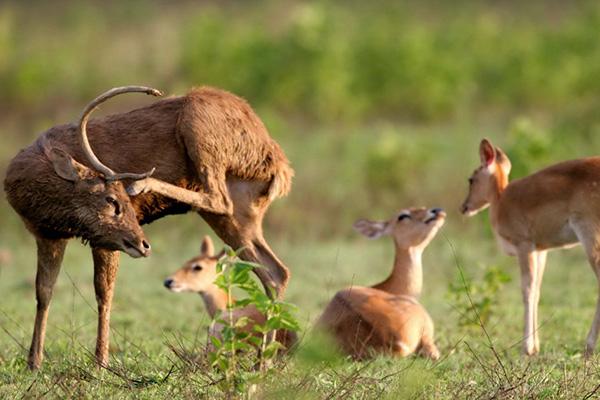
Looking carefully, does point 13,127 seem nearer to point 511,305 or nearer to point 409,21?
point 409,21

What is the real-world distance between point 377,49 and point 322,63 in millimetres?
2412

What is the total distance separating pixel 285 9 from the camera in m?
32.5

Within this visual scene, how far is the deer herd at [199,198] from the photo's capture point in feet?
23.4

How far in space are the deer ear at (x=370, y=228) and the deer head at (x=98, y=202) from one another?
3.09 metres

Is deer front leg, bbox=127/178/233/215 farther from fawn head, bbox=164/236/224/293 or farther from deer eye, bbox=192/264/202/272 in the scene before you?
deer eye, bbox=192/264/202/272

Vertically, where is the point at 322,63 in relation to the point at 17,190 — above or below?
below

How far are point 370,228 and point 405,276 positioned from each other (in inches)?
35.1

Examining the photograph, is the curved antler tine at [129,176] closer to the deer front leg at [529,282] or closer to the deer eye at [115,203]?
the deer eye at [115,203]

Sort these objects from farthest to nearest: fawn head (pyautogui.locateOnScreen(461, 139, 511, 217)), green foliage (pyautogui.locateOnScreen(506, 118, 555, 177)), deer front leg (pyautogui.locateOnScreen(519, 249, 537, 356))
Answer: green foliage (pyautogui.locateOnScreen(506, 118, 555, 177)) < fawn head (pyautogui.locateOnScreen(461, 139, 511, 217)) < deer front leg (pyautogui.locateOnScreen(519, 249, 537, 356))

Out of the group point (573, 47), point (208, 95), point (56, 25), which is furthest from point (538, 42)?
point (208, 95)

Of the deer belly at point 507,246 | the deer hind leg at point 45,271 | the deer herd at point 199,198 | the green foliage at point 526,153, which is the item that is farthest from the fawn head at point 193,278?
the green foliage at point 526,153

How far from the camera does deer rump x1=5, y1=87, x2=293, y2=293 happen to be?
293 inches

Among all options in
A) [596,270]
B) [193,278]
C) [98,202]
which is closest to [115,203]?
[98,202]

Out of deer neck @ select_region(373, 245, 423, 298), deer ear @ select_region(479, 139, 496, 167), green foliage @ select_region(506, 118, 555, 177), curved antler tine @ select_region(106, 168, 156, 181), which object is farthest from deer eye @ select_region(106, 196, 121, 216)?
green foliage @ select_region(506, 118, 555, 177)
